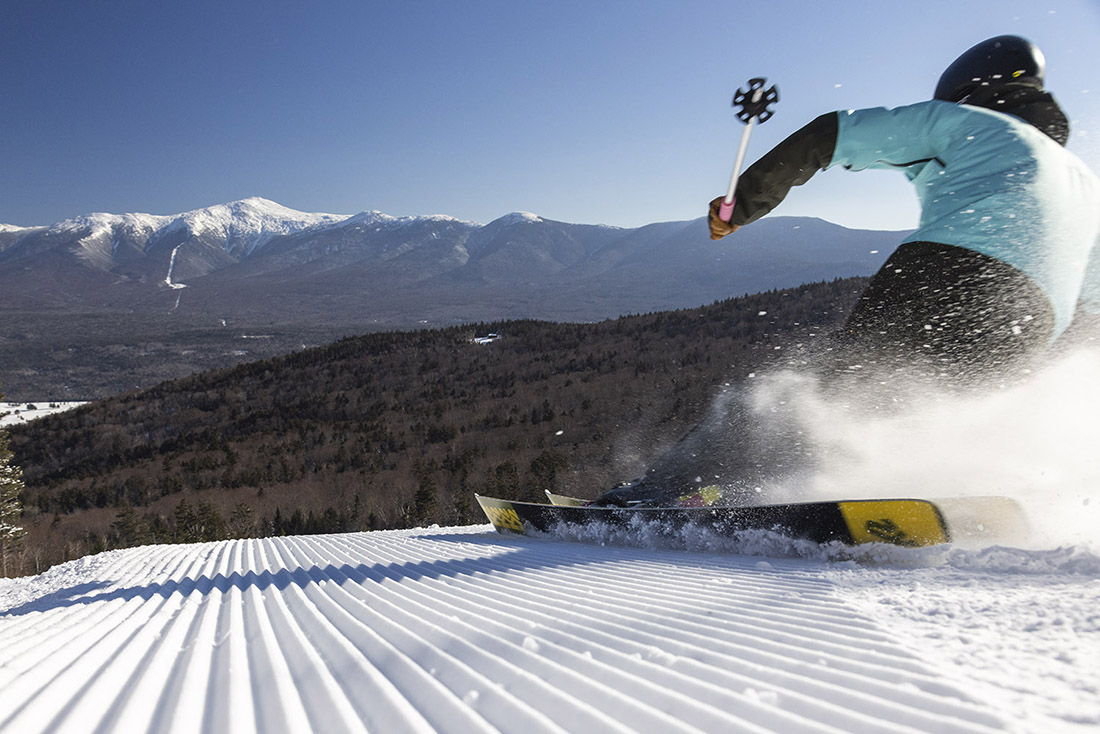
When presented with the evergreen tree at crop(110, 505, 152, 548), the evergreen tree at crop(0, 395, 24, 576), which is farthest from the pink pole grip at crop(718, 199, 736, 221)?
the evergreen tree at crop(0, 395, 24, 576)

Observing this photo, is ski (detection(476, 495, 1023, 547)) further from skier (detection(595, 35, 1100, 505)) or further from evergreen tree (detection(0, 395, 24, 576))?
evergreen tree (detection(0, 395, 24, 576))

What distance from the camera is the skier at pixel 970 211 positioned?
2.75m

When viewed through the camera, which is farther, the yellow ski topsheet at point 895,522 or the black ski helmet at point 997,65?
the yellow ski topsheet at point 895,522

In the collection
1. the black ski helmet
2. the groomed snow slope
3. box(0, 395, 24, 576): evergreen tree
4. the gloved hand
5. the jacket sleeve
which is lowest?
box(0, 395, 24, 576): evergreen tree

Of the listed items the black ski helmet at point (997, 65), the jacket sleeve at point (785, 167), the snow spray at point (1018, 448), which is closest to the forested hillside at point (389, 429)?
the snow spray at point (1018, 448)

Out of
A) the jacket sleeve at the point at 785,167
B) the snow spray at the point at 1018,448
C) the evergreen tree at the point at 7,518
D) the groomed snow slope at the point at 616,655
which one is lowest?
the evergreen tree at the point at 7,518

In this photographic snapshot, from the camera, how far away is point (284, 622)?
3.07 meters

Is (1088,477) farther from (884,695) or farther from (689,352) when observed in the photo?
(689,352)

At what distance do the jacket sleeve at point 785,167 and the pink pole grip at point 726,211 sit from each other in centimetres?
3

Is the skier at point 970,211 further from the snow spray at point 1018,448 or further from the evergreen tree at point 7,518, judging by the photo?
the evergreen tree at point 7,518

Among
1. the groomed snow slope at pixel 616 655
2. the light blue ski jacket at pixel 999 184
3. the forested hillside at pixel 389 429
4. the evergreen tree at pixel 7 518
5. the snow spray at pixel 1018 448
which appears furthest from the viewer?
the forested hillside at pixel 389 429

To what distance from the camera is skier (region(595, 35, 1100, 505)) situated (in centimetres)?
275

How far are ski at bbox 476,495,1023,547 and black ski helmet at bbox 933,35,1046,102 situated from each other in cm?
249

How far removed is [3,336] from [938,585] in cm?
19269
